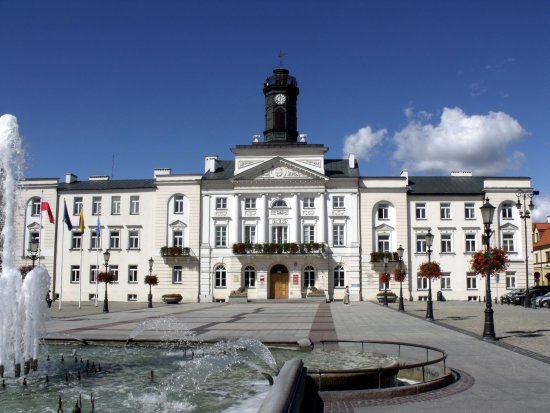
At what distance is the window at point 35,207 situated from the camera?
56294mm

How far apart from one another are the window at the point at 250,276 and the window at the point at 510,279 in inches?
938

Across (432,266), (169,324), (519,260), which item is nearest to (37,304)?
(169,324)

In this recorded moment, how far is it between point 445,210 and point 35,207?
4078 cm

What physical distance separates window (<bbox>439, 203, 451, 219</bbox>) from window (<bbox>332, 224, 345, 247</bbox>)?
31.8ft

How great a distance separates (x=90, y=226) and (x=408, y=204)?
31398mm

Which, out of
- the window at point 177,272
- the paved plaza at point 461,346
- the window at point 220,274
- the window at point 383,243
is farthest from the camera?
the window at point 177,272

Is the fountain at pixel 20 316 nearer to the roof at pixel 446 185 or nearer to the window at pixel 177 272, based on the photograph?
the window at pixel 177 272

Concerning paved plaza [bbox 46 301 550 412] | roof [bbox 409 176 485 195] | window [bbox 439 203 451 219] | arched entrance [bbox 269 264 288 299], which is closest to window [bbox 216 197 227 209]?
arched entrance [bbox 269 264 288 299]

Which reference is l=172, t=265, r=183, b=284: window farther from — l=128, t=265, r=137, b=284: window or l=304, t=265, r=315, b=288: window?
l=304, t=265, r=315, b=288: window

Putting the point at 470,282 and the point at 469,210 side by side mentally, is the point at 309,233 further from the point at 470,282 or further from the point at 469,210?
the point at 470,282

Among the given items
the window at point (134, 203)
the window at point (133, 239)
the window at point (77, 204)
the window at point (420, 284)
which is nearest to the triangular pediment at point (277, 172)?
the window at point (134, 203)

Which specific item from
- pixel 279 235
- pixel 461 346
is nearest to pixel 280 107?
pixel 279 235

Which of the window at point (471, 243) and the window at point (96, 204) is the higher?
the window at point (96, 204)

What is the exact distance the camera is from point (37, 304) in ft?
42.6
